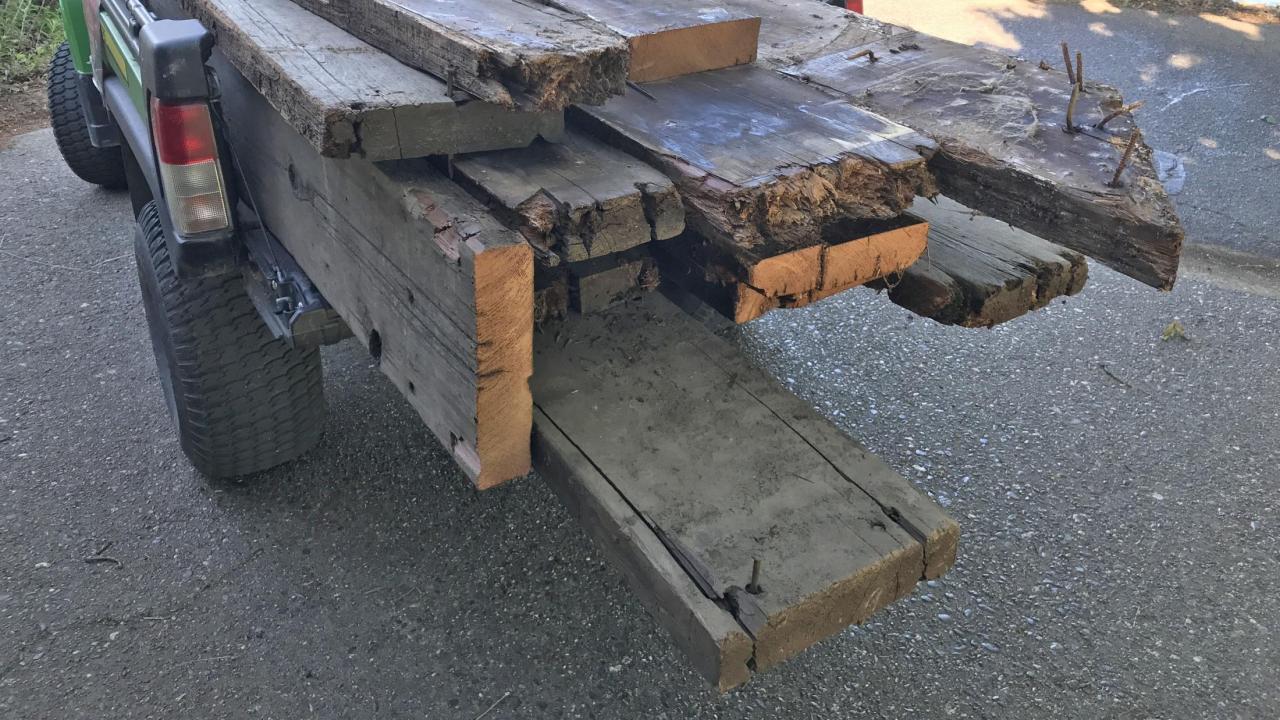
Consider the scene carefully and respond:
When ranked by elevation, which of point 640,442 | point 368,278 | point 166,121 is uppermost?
point 166,121

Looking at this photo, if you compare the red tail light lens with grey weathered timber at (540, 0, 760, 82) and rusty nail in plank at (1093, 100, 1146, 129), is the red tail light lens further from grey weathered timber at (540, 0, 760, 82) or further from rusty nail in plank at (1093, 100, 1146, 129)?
rusty nail in plank at (1093, 100, 1146, 129)

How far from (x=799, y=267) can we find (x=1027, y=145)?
539 millimetres

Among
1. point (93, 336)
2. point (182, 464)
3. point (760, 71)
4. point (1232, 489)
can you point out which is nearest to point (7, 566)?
point (182, 464)

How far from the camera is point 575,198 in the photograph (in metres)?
1.44

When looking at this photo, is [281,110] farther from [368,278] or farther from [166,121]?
[166,121]

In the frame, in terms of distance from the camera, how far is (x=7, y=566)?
101 inches

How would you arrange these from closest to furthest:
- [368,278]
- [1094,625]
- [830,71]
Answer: [368,278], [830,71], [1094,625]

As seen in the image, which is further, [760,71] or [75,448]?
[75,448]

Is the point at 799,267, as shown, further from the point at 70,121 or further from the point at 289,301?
the point at 70,121

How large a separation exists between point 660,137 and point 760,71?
51 centimetres

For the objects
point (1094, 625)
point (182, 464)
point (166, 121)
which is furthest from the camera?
point (182, 464)

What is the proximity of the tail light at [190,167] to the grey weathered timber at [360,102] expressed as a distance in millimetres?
244

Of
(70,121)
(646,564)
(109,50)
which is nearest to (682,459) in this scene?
(646,564)

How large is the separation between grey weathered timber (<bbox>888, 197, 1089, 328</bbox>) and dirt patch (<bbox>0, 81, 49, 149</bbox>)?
5.69m
